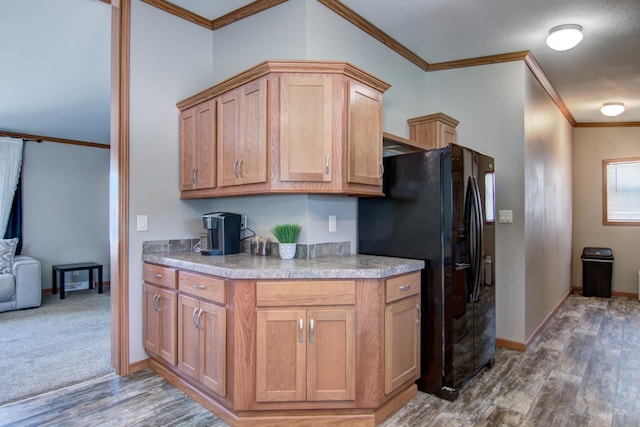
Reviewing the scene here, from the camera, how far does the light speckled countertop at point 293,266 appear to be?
83.7 inches

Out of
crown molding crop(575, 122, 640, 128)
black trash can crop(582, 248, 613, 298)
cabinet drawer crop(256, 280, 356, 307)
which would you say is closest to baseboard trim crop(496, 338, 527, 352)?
cabinet drawer crop(256, 280, 356, 307)

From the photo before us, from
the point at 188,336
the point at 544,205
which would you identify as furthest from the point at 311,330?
the point at 544,205

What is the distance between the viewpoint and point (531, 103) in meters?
3.80

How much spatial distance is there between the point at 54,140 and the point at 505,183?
671 centimetres

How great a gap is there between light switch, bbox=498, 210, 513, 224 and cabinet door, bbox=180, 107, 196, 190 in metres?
2.78

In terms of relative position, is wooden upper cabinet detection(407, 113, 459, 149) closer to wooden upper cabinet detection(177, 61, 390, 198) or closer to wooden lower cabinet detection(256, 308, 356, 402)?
wooden upper cabinet detection(177, 61, 390, 198)

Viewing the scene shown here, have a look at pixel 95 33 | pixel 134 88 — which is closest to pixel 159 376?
pixel 134 88

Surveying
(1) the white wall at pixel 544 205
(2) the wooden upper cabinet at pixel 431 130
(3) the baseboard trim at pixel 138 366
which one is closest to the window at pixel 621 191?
(1) the white wall at pixel 544 205

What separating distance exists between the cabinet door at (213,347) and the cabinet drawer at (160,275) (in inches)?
15.2

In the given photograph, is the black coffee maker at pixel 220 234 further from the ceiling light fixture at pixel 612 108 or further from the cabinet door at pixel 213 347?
the ceiling light fixture at pixel 612 108

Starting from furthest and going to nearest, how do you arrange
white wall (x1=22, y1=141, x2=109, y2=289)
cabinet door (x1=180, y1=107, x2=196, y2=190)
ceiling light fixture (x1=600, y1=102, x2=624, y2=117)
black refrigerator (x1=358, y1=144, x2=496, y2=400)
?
1. white wall (x1=22, y1=141, x2=109, y2=289)
2. ceiling light fixture (x1=600, y1=102, x2=624, y2=117)
3. cabinet door (x1=180, y1=107, x2=196, y2=190)
4. black refrigerator (x1=358, y1=144, x2=496, y2=400)

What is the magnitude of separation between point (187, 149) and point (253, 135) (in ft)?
2.76

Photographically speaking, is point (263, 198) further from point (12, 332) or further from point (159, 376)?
point (12, 332)

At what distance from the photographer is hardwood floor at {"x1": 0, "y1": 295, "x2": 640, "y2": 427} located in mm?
2275
